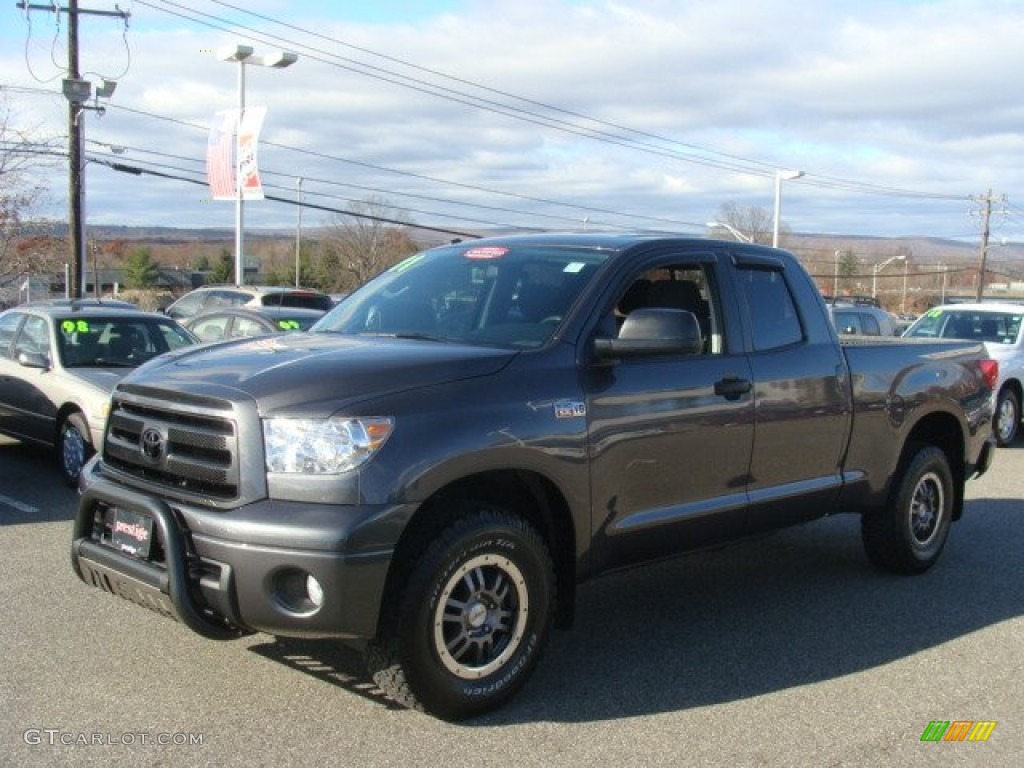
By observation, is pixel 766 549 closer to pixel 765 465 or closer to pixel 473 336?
pixel 765 465

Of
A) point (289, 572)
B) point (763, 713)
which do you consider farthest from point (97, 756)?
point (763, 713)

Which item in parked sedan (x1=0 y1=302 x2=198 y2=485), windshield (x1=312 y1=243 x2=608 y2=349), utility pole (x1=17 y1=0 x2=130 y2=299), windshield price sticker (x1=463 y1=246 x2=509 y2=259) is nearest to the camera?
windshield (x1=312 y1=243 x2=608 y2=349)

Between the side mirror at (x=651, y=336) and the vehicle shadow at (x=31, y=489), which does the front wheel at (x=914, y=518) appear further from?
the vehicle shadow at (x=31, y=489)

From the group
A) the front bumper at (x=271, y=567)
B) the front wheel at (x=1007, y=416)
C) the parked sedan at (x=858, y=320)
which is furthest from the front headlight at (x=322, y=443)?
the parked sedan at (x=858, y=320)

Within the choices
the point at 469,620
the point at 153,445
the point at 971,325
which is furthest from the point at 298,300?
the point at 469,620

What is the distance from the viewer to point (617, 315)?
5.11 meters

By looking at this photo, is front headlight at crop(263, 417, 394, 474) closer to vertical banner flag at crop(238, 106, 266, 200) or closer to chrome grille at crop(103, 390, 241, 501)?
chrome grille at crop(103, 390, 241, 501)

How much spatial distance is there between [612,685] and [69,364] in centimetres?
662

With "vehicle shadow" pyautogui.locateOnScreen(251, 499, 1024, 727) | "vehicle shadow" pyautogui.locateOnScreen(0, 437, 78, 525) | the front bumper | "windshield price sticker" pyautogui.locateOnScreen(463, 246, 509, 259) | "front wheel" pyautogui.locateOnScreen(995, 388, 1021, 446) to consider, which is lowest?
"vehicle shadow" pyautogui.locateOnScreen(0, 437, 78, 525)

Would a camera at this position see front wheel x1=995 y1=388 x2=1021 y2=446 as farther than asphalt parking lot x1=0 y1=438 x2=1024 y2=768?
Yes

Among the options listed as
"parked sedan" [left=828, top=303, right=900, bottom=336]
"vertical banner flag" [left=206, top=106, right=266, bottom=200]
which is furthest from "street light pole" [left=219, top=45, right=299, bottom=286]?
"parked sedan" [left=828, top=303, right=900, bottom=336]

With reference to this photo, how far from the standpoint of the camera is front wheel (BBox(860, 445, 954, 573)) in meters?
6.56

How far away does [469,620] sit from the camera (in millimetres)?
4203

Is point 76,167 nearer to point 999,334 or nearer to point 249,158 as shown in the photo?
point 249,158
